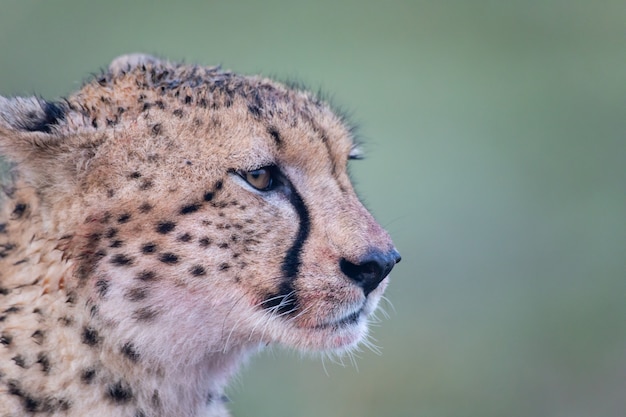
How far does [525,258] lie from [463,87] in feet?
6.41

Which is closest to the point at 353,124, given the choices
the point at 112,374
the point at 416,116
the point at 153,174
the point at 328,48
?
the point at 153,174

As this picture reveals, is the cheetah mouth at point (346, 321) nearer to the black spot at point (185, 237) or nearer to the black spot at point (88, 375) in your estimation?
the black spot at point (185, 237)

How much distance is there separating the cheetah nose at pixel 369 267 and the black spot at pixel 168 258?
31cm

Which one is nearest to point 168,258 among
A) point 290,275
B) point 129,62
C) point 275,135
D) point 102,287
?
point 102,287

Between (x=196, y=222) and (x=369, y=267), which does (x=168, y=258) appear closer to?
(x=196, y=222)

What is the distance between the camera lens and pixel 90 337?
1.84m

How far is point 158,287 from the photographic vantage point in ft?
6.11

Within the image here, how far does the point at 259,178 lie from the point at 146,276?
29 centimetres

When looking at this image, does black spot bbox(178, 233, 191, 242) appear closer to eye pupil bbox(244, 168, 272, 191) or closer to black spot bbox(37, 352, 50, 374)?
eye pupil bbox(244, 168, 272, 191)

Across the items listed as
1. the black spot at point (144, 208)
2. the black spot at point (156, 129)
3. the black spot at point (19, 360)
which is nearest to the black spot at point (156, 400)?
the black spot at point (19, 360)

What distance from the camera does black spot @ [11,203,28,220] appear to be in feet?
6.42

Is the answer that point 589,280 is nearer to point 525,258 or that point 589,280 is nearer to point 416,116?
point 525,258

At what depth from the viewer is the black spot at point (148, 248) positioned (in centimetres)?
185

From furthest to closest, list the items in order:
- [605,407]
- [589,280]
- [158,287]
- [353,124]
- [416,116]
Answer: [416,116] < [589,280] < [605,407] < [353,124] < [158,287]
